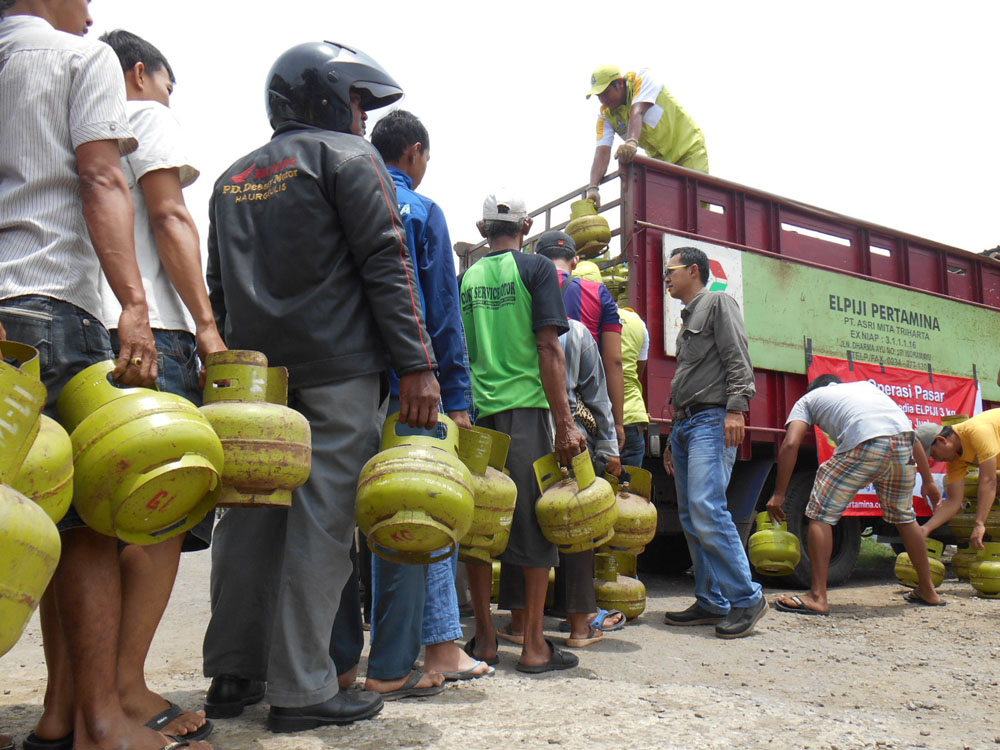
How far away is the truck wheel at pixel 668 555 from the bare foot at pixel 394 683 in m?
4.52

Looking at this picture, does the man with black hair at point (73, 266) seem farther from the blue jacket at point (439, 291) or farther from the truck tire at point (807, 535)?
the truck tire at point (807, 535)

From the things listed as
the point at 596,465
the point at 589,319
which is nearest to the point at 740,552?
the point at 596,465

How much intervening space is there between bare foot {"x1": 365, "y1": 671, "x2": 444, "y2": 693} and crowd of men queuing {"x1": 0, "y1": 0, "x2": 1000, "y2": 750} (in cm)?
1

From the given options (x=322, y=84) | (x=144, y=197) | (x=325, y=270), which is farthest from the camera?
(x=322, y=84)

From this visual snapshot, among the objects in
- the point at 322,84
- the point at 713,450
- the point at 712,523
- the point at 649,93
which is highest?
the point at 649,93

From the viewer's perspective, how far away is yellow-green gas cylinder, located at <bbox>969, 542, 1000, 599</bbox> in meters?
6.02

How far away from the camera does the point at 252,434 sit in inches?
82.1

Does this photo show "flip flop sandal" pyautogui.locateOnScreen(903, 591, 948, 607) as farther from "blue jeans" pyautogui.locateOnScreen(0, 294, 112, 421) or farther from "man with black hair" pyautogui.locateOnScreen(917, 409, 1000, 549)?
"blue jeans" pyautogui.locateOnScreen(0, 294, 112, 421)

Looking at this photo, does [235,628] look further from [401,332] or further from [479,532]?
[401,332]

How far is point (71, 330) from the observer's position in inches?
79.6

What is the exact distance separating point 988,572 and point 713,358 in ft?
10.1

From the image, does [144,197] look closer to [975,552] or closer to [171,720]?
[171,720]

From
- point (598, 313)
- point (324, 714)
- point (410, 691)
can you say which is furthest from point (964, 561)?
point (324, 714)

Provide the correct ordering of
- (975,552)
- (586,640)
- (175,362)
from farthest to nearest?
(975,552) < (586,640) < (175,362)
